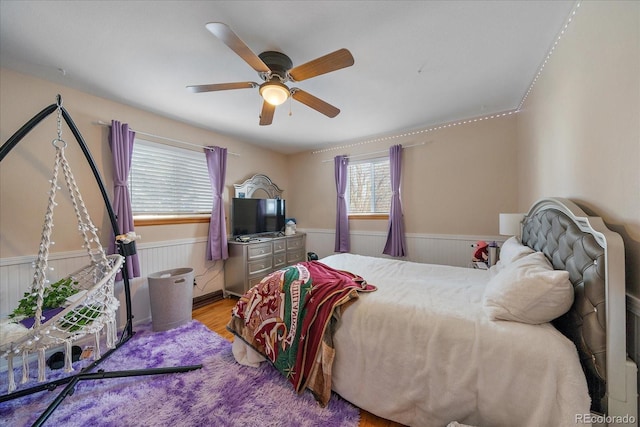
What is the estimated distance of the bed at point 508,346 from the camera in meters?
0.93

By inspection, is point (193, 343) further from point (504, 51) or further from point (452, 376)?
point (504, 51)

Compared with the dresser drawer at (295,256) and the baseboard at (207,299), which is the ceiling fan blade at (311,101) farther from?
the baseboard at (207,299)

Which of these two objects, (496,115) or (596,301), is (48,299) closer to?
(596,301)

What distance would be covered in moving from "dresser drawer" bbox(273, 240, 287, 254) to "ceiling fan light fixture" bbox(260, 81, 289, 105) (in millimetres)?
2422

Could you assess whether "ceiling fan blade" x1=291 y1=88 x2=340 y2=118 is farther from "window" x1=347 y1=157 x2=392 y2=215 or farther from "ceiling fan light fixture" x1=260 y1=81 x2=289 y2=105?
"window" x1=347 y1=157 x2=392 y2=215

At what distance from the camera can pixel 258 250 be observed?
11.3 feet

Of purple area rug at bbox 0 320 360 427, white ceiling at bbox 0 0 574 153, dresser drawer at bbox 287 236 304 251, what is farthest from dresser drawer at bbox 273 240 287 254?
white ceiling at bbox 0 0 574 153

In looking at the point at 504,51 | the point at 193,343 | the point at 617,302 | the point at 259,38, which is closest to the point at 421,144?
the point at 504,51

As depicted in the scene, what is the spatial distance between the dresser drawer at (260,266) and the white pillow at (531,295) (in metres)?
2.83

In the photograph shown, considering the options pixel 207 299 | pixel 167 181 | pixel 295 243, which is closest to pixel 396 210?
pixel 295 243

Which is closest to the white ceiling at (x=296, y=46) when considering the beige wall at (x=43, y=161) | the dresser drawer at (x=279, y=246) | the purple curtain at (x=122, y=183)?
the beige wall at (x=43, y=161)

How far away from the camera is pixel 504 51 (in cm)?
176

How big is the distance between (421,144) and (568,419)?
Result: 3.13m

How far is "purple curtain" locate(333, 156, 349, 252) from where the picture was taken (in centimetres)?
401
